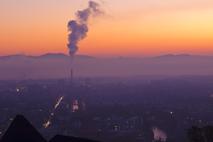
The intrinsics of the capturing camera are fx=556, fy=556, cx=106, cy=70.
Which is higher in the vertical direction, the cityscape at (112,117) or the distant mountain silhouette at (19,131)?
the distant mountain silhouette at (19,131)

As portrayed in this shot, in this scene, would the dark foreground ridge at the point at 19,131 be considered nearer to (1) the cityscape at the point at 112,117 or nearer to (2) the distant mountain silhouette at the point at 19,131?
(2) the distant mountain silhouette at the point at 19,131

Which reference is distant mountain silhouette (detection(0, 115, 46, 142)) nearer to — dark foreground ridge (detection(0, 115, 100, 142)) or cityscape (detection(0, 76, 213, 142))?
dark foreground ridge (detection(0, 115, 100, 142))

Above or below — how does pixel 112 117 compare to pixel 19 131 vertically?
below

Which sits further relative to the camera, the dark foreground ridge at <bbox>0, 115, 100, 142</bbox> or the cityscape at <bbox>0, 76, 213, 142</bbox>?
the cityscape at <bbox>0, 76, 213, 142</bbox>

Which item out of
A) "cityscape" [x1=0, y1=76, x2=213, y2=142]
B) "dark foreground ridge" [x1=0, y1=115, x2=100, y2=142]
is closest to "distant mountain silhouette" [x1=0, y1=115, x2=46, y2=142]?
"dark foreground ridge" [x1=0, y1=115, x2=100, y2=142]

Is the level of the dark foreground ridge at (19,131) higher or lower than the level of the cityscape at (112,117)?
higher

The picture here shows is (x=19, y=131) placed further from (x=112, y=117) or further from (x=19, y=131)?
(x=112, y=117)

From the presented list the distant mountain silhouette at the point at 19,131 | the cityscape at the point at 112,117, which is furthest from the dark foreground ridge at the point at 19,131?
the cityscape at the point at 112,117

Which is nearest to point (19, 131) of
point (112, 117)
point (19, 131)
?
point (19, 131)

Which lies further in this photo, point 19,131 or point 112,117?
point 112,117

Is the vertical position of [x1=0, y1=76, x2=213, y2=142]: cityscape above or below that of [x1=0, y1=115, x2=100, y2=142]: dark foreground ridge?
below

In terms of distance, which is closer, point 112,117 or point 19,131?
point 19,131

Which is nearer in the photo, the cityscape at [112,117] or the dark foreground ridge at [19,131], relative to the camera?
the dark foreground ridge at [19,131]
